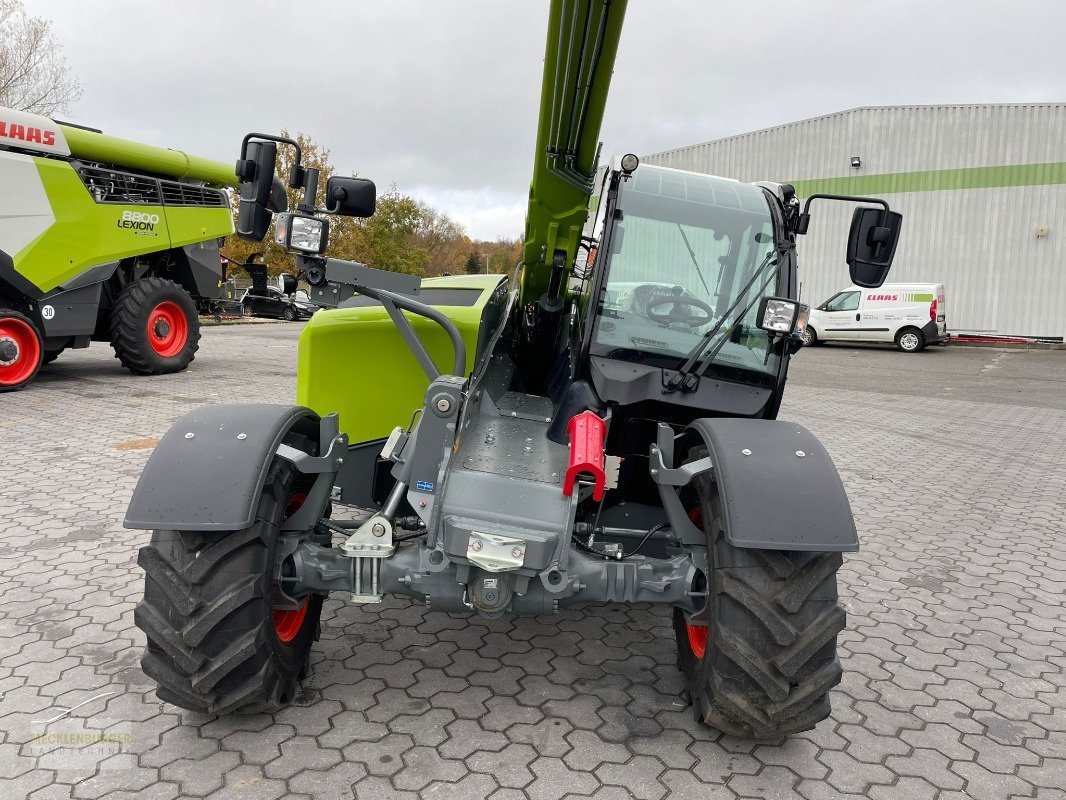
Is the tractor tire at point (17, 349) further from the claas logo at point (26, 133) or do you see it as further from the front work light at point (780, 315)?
the front work light at point (780, 315)

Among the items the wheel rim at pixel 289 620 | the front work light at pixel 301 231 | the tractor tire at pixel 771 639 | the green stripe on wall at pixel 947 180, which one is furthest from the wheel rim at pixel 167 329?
the green stripe on wall at pixel 947 180

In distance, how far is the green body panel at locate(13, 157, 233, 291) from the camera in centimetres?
906

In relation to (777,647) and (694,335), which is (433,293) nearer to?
(694,335)

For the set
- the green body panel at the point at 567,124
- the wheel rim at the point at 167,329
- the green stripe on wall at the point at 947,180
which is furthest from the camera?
the green stripe on wall at the point at 947,180

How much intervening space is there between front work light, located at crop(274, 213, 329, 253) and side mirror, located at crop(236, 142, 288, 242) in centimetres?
7

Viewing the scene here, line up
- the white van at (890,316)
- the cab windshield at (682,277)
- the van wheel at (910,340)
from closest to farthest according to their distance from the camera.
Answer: the cab windshield at (682,277), the white van at (890,316), the van wheel at (910,340)

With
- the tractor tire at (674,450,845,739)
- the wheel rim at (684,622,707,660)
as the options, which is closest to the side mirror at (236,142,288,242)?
the tractor tire at (674,450,845,739)

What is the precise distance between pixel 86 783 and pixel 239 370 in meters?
10.9

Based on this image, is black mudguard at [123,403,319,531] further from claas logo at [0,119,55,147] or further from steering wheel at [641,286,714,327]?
claas logo at [0,119,55,147]

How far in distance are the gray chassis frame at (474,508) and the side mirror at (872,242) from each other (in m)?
0.94

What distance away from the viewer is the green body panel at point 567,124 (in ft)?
8.06

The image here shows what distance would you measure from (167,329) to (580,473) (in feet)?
33.2

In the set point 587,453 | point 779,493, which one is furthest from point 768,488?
point 587,453

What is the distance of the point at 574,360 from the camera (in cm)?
407
